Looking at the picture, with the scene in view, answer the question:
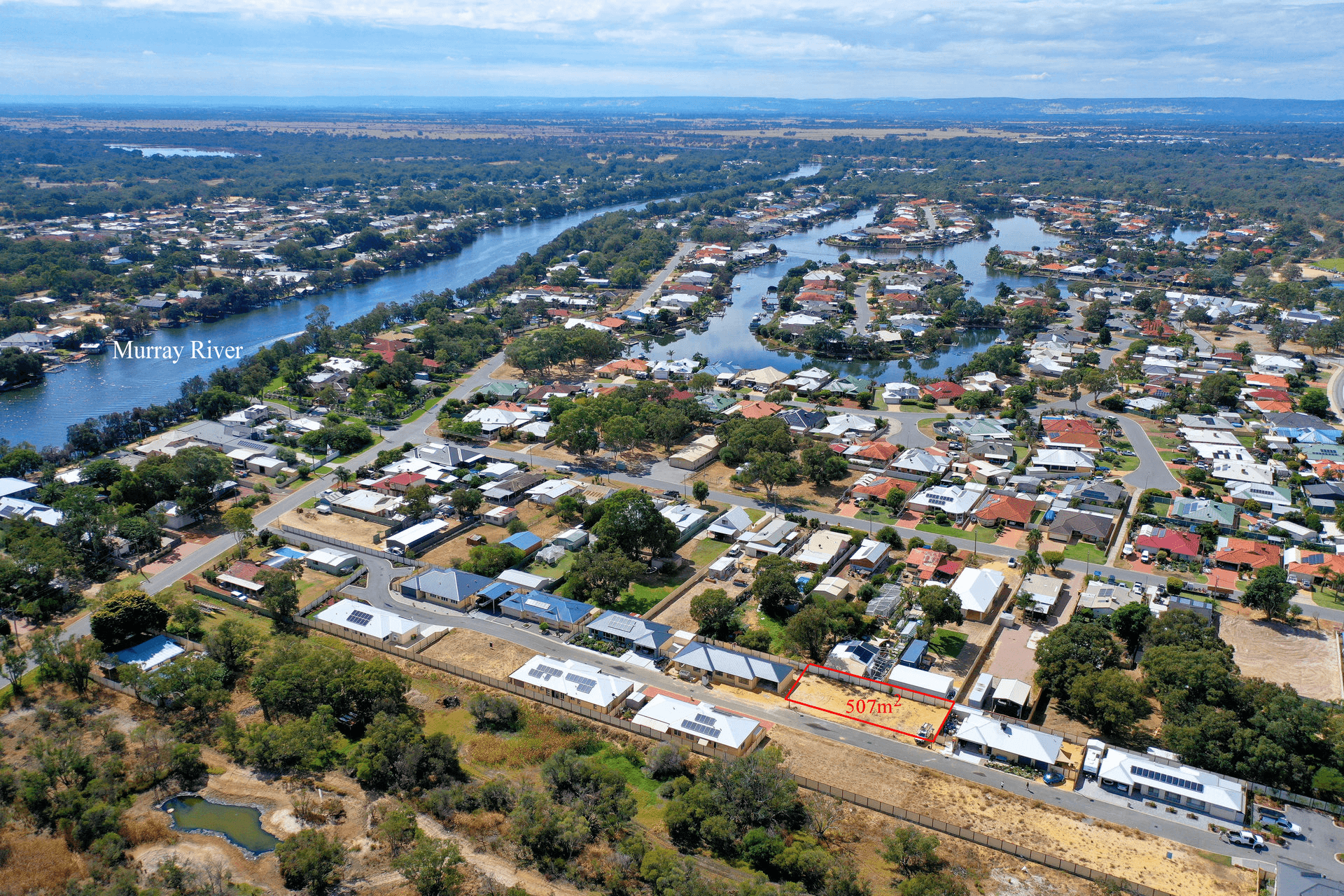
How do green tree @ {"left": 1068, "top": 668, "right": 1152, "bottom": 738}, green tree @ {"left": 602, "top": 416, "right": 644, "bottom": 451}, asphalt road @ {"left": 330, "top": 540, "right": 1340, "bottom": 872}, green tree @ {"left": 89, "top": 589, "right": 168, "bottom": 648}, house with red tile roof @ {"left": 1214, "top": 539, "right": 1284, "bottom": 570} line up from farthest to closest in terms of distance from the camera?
1. green tree @ {"left": 602, "top": 416, "right": 644, "bottom": 451}
2. house with red tile roof @ {"left": 1214, "top": 539, "right": 1284, "bottom": 570}
3. green tree @ {"left": 89, "top": 589, "right": 168, "bottom": 648}
4. green tree @ {"left": 1068, "top": 668, "right": 1152, "bottom": 738}
5. asphalt road @ {"left": 330, "top": 540, "right": 1340, "bottom": 872}

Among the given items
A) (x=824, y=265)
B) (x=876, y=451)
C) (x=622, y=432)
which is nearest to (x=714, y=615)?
(x=622, y=432)

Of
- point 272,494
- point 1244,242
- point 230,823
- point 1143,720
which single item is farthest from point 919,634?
point 1244,242

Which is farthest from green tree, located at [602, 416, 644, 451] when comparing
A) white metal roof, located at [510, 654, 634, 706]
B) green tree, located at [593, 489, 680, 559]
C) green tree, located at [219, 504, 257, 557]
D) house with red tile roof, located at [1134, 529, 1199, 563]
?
house with red tile roof, located at [1134, 529, 1199, 563]

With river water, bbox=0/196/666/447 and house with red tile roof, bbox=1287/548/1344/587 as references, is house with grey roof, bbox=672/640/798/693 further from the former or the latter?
river water, bbox=0/196/666/447

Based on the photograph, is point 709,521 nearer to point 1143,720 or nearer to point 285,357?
point 1143,720

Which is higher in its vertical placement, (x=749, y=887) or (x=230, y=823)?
(x=749, y=887)

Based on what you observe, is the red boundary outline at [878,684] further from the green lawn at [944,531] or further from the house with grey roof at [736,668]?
the green lawn at [944,531]

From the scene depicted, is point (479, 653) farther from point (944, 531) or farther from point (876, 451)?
point (876, 451)
